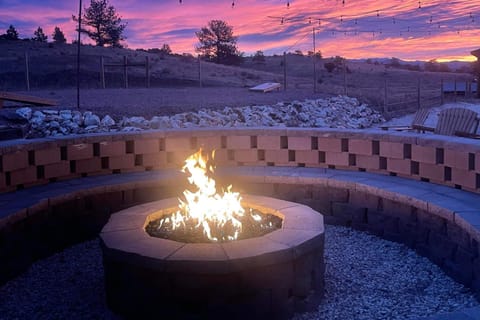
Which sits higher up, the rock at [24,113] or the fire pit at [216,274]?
the rock at [24,113]

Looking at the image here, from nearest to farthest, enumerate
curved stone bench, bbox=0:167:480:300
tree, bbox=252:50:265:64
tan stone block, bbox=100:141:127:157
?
curved stone bench, bbox=0:167:480:300 → tan stone block, bbox=100:141:127:157 → tree, bbox=252:50:265:64

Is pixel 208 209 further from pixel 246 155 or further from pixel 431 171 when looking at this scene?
pixel 431 171

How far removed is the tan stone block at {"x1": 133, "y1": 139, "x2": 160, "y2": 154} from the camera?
704 cm

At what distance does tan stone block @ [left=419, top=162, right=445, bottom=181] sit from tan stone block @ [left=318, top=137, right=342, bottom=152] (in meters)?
1.15

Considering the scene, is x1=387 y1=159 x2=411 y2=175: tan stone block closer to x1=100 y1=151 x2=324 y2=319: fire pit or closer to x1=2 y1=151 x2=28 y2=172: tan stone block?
x1=100 y1=151 x2=324 y2=319: fire pit

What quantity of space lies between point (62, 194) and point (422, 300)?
3799mm

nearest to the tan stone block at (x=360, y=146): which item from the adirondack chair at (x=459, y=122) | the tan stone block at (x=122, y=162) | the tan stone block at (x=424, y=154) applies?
the tan stone block at (x=424, y=154)

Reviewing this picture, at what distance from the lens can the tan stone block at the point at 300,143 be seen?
7.09 m

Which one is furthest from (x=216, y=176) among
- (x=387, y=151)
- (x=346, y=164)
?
(x=387, y=151)

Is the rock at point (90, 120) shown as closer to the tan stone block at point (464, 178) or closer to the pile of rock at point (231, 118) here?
the pile of rock at point (231, 118)

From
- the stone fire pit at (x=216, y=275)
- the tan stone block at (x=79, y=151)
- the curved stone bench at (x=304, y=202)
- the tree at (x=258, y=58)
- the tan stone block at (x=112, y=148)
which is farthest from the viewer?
the tree at (x=258, y=58)

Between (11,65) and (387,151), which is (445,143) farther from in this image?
(11,65)

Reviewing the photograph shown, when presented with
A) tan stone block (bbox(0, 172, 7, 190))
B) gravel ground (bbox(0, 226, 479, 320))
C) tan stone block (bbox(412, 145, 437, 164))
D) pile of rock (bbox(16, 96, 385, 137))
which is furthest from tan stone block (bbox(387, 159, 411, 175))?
pile of rock (bbox(16, 96, 385, 137))

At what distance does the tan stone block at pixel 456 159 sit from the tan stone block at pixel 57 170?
14.6 ft
